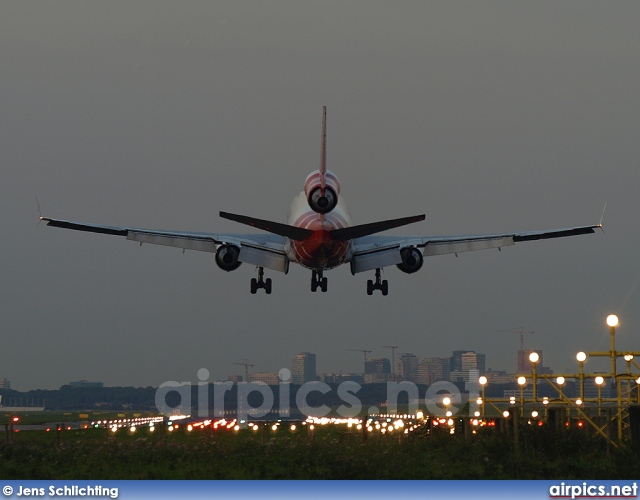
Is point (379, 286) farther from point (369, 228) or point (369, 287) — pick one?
point (369, 228)

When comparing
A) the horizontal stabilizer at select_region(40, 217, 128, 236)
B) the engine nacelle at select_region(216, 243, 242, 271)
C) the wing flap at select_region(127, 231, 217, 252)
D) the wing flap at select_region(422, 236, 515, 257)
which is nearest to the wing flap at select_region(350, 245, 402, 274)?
→ the wing flap at select_region(422, 236, 515, 257)

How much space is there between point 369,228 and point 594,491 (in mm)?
24892

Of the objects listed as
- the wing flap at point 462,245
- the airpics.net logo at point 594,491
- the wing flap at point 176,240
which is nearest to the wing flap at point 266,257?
the wing flap at point 176,240

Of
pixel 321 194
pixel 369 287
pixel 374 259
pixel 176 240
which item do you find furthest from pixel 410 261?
pixel 176 240

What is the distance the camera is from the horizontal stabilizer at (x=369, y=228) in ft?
162

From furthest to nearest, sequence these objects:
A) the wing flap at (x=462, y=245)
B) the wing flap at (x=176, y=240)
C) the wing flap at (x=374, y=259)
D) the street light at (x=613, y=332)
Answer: the wing flap at (x=462, y=245) < the wing flap at (x=176, y=240) < the wing flap at (x=374, y=259) < the street light at (x=613, y=332)

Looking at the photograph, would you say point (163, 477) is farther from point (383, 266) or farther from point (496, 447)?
point (383, 266)

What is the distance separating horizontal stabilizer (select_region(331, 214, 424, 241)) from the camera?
4925 centimetres

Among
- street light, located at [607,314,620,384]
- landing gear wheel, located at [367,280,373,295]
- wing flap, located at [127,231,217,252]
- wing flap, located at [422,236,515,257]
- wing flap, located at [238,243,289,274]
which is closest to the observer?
street light, located at [607,314,620,384]

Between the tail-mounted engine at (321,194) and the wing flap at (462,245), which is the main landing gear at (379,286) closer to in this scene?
the wing flap at (462,245)

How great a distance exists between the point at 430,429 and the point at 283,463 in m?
15.0

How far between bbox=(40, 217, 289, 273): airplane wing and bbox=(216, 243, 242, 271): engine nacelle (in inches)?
15.2

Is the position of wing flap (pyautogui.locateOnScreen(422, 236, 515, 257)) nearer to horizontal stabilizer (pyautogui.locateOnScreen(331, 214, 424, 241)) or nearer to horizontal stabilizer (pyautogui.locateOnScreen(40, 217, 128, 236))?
horizontal stabilizer (pyautogui.locateOnScreen(331, 214, 424, 241))

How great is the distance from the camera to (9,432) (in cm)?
5325
